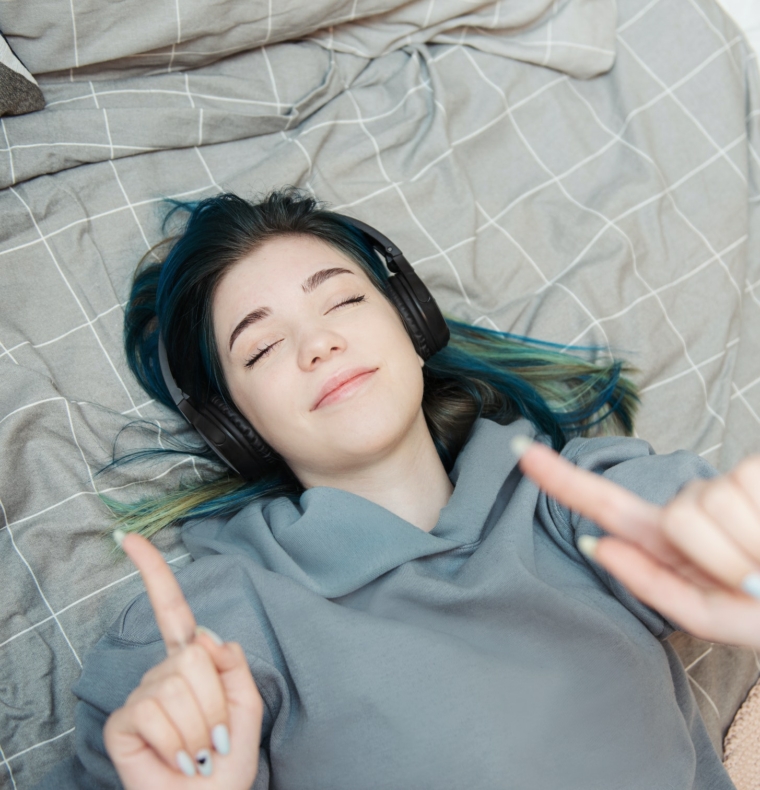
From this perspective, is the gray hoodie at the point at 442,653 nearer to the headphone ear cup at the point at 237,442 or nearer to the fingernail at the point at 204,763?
the headphone ear cup at the point at 237,442

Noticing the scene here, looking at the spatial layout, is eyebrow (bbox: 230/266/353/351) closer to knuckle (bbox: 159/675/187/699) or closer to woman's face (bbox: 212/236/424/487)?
woman's face (bbox: 212/236/424/487)

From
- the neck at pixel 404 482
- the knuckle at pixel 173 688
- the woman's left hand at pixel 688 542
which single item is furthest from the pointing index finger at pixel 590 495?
the neck at pixel 404 482

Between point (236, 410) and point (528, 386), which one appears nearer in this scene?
point (236, 410)

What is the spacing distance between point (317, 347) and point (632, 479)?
0.55 m

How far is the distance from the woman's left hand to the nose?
63 centimetres

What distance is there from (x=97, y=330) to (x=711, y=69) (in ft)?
5.20

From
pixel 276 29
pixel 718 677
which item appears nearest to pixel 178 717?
pixel 718 677

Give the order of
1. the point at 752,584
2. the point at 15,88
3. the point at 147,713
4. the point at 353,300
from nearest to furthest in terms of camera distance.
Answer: the point at 752,584, the point at 147,713, the point at 353,300, the point at 15,88

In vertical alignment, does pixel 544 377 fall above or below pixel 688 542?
below

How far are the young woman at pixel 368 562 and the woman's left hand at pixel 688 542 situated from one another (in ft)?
0.91

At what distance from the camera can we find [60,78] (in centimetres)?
161

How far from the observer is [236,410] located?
1.43m

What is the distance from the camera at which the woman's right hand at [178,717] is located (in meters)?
0.73

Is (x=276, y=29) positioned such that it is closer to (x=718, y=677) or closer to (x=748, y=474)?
Result: (x=748, y=474)
